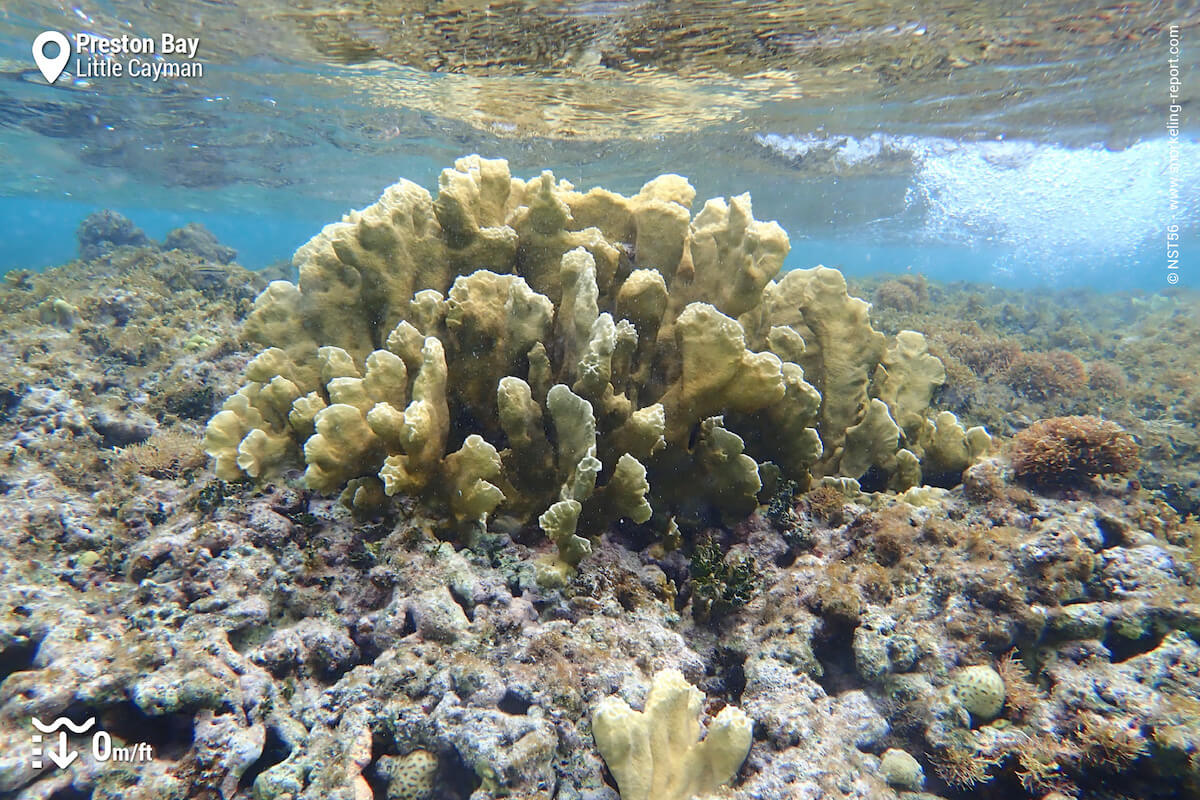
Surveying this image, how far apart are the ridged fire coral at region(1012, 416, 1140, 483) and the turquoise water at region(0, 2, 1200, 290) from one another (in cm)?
1051

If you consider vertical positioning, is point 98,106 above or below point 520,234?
above

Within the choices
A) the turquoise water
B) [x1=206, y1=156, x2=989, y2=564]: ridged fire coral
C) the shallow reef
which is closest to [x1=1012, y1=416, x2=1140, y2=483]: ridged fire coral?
the shallow reef

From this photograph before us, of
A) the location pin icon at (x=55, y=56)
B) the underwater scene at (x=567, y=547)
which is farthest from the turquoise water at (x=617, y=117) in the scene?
the underwater scene at (x=567, y=547)

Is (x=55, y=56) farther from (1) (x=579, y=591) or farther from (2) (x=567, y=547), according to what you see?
(1) (x=579, y=591)

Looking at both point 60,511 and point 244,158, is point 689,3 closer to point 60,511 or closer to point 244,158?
point 60,511

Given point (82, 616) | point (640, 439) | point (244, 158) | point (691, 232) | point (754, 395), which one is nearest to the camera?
point (82, 616)

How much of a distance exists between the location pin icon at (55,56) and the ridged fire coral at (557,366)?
1719 centimetres

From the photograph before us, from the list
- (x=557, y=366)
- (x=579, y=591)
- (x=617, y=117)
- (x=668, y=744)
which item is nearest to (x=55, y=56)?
(x=617, y=117)

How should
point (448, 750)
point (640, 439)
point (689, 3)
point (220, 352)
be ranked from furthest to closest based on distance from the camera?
point (689, 3)
point (220, 352)
point (640, 439)
point (448, 750)

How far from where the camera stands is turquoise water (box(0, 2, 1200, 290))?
41.4 ft

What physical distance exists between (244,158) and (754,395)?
30.3 m

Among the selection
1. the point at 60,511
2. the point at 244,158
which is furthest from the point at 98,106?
the point at 60,511

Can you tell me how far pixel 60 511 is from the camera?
349 centimetres

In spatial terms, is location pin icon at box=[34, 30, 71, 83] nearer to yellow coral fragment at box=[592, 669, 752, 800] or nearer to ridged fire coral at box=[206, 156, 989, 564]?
ridged fire coral at box=[206, 156, 989, 564]
